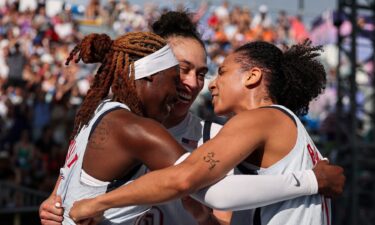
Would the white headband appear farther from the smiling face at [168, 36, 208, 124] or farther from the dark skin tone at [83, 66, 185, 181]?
the smiling face at [168, 36, 208, 124]

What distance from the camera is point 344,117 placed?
392 inches

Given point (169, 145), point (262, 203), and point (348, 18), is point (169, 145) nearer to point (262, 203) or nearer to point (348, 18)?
point (262, 203)

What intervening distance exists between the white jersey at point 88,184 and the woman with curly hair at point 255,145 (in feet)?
0.21

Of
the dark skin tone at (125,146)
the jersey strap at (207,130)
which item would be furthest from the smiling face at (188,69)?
the dark skin tone at (125,146)

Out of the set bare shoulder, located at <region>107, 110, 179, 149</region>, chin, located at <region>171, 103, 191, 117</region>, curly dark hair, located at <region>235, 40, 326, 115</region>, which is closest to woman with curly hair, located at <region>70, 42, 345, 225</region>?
curly dark hair, located at <region>235, 40, 326, 115</region>

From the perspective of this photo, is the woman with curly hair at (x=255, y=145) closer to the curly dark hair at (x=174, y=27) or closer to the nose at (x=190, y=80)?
the nose at (x=190, y=80)

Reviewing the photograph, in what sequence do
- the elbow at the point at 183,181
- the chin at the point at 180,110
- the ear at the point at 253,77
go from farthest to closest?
the chin at the point at 180,110 < the ear at the point at 253,77 < the elbow at the point at 183,181

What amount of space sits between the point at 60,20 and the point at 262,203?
11.8 meters

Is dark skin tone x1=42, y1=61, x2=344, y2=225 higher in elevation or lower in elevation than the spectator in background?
higher

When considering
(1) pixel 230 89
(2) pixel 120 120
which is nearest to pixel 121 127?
(2) pixel 120 120

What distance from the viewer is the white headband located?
108 inches

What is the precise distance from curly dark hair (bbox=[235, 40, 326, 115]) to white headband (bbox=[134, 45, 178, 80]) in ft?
1.02

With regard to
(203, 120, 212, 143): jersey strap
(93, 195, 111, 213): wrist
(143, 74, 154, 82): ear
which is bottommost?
(203, 120, 212, 143): jersey strap

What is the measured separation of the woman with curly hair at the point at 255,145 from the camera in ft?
8.17
